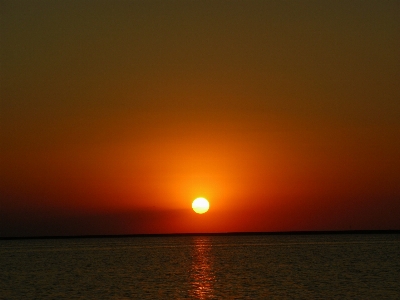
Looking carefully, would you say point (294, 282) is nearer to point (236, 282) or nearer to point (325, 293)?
point (236, 282)

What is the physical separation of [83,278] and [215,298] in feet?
94.5

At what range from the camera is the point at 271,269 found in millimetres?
95062

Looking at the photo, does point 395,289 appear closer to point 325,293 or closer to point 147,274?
point 325,293

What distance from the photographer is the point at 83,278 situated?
273 ft

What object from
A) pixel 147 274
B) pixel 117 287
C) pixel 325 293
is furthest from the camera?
pixel 147 274

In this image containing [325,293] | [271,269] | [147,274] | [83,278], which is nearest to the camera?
[325,293]

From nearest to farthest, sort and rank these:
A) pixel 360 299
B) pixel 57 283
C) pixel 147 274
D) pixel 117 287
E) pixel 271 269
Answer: pixel 360 299 → pixel 117 287 → pixel 57 283 → pixel 147 274 → pixel 271 269

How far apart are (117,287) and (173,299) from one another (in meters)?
13.4

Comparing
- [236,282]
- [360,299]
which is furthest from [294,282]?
[360,299]

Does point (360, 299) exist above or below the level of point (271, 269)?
below

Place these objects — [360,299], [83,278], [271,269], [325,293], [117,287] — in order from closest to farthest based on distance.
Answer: [360,299], [325,293], [117,287], [83,278], [271,269]

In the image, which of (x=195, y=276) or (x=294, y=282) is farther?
(x=195, y=276)

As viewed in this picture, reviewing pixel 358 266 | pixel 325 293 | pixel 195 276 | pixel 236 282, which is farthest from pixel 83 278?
pixel 358 266

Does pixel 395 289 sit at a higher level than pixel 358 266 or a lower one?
lower
